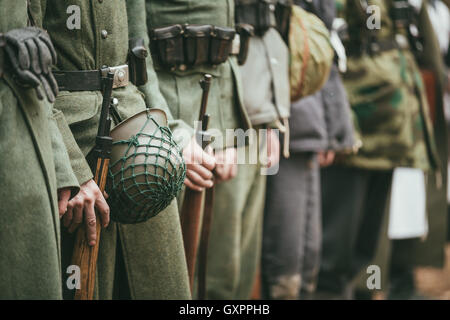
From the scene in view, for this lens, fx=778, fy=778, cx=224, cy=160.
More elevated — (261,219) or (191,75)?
(191,75)

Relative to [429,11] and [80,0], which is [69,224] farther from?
[429,11]

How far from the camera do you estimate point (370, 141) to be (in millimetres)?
4508

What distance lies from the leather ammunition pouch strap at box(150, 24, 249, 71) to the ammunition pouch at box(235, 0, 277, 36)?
31 cm

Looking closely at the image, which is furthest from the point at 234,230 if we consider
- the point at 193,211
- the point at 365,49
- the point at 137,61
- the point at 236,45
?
the point at 365,49

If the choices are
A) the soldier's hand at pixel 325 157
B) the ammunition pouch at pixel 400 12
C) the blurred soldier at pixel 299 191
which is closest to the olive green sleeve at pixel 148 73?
the blurred soldier at pixel 299 191

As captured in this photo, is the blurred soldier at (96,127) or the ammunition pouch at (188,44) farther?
the ammunition pouch at (188,44)

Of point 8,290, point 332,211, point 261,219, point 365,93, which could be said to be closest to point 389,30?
point 365,93

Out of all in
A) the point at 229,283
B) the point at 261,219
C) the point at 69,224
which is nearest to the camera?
the point at 69,224

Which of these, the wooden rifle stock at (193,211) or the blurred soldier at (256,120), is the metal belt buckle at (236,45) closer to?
the blurred soldier at (256,120)

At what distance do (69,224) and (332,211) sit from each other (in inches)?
109

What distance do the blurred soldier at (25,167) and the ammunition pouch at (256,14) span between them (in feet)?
4.67

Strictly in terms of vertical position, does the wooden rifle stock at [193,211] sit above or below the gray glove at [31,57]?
below

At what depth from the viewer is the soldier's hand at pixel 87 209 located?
210cm

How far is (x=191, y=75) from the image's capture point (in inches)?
114
